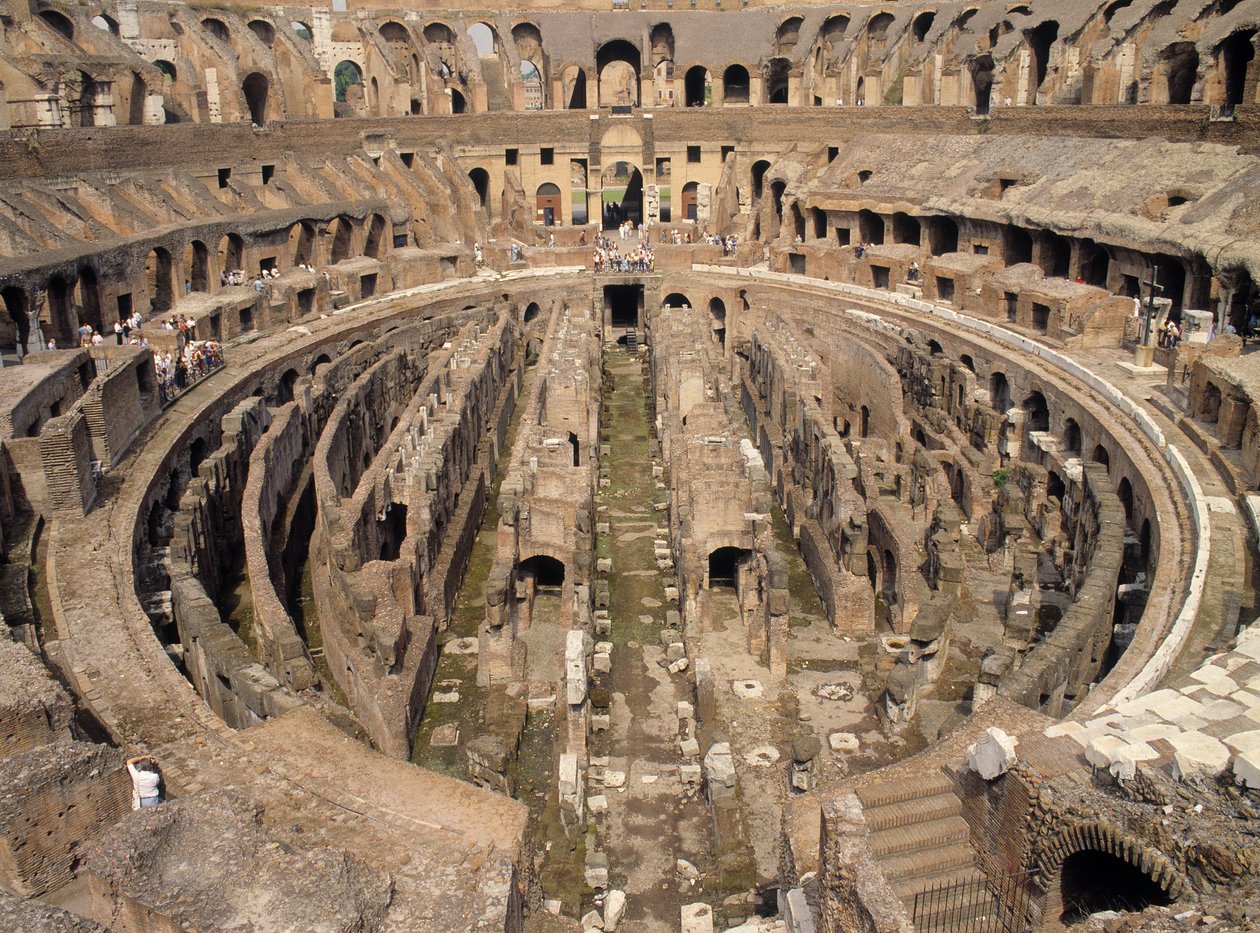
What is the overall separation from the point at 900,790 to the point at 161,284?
2814cm

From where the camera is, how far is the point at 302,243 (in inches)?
1533

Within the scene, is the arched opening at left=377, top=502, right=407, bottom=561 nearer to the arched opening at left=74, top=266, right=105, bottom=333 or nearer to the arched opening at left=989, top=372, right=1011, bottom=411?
the arched opening at left=74, top=266, right=105, bottom=333

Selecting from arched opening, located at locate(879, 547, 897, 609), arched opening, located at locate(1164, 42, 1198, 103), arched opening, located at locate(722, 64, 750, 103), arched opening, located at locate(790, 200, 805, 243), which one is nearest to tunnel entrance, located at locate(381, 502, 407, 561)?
arched opening, located at locate(879, 547, 897, 609)

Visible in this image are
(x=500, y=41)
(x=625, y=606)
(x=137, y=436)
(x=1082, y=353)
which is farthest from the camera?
(x=500, y=41)

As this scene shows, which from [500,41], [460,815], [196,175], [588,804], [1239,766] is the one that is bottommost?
[588,804]

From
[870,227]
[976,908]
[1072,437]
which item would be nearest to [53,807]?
[976,908]

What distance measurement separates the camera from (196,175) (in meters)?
38.9

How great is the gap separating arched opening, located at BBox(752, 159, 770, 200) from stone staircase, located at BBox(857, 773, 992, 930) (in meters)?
42.1

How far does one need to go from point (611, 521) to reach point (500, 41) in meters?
36.4

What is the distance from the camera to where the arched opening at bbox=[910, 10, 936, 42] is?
50.1 metres

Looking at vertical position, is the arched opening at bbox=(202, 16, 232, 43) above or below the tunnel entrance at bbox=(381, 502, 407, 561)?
above

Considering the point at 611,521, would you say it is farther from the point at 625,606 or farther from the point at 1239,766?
the point at 1239,766

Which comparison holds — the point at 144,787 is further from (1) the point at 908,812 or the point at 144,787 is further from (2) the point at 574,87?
(2) the point at 574,87

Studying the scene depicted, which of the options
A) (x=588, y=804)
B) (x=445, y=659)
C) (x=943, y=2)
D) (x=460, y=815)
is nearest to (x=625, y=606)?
(x=445, y=659)
